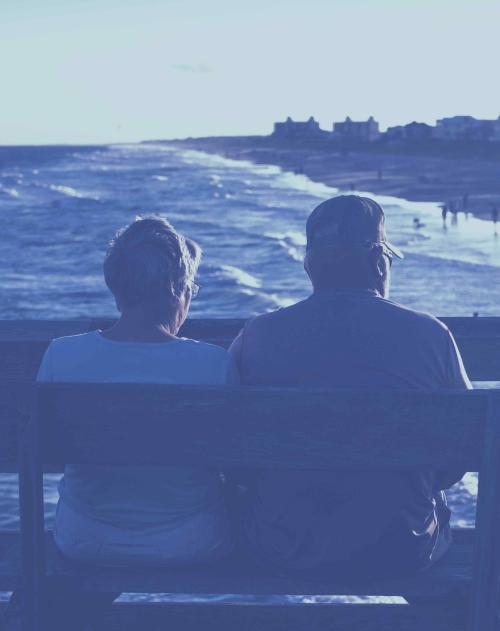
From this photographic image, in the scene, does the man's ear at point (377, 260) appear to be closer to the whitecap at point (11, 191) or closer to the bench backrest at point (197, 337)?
the bench backrest at point (197, 337)

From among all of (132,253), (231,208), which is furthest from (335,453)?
(231,208)

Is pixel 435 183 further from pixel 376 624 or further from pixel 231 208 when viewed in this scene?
pixel 376 624

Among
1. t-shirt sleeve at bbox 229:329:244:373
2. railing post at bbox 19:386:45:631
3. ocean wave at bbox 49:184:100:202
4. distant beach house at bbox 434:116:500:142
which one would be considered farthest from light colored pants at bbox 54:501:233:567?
distant beach house at bbox 434:116:500:142

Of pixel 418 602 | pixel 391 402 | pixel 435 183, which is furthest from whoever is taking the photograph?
pixel 435 183

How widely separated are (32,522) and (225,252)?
116 feet

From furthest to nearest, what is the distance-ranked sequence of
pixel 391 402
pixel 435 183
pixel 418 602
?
pixel 435 183, pixel 418 602, pixel 391 402

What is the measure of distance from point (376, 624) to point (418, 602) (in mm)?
151

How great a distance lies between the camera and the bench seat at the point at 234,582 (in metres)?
2.71

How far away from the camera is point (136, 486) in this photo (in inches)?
107

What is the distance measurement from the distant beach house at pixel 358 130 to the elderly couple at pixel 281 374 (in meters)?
182

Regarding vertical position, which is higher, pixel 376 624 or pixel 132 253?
pixel 132 253

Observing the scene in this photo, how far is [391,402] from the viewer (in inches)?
97.1

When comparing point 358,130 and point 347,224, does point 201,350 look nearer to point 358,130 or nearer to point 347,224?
point 347,224

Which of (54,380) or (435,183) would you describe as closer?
(54,380)
